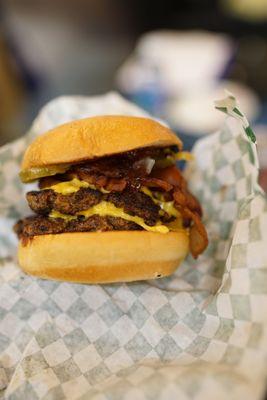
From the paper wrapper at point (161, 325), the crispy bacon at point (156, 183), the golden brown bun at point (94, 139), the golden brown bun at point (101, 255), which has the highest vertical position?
the golden brown bun at point (94, 139)

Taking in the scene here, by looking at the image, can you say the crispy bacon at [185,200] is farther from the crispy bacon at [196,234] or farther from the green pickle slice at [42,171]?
the green pickle slice at [42,171]

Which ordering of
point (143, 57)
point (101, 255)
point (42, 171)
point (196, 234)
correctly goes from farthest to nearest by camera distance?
1. point (143, 57)
2. point (196, 234)
3. point (42, 171)
4. point (101, 255)

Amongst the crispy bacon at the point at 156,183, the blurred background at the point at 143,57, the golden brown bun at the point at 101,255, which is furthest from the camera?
the blurred background at the point at 143,57

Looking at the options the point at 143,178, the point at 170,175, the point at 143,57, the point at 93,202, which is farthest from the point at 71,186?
the point at 143,57

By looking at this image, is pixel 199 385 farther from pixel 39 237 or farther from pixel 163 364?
pixel 39 237

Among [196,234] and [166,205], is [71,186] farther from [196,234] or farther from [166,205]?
[196,234]

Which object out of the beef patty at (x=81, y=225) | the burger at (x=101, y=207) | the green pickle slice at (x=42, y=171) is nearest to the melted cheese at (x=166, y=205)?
the burger at (x=101, y=207)

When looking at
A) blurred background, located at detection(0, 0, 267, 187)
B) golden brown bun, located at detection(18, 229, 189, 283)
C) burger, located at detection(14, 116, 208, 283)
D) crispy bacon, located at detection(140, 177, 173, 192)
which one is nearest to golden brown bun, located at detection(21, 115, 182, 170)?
burger, located at detection(14, 116, 208, 283)
